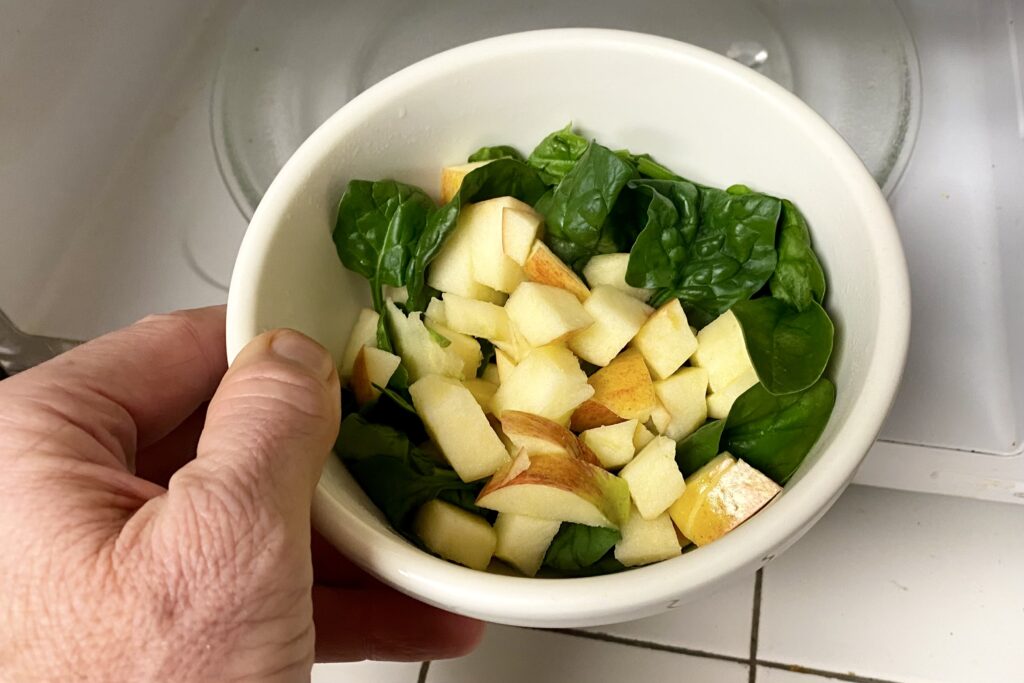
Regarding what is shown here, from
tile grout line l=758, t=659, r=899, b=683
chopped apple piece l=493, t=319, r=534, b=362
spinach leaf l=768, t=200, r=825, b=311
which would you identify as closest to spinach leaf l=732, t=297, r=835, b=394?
spinach leaf l=768, t=200, r=825, b=311

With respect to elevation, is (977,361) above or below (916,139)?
below

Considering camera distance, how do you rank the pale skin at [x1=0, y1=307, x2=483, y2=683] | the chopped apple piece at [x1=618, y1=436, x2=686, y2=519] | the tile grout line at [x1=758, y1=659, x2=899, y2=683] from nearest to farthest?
the pale skin at [x1=0, y1=307, x2=483, y2=683]
the chopped apple piece at [x1=618, y1=436, x2=686, y2=519]
the tile grout line at [x1=758, y1=659, x2=899, y2=683]

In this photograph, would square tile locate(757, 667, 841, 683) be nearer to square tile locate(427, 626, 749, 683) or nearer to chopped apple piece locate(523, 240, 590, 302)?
square tile locate(427, 626, 749, 683)

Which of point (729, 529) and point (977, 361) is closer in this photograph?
point (729, 529)

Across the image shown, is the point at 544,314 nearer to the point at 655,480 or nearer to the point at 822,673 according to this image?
the point at 655,480

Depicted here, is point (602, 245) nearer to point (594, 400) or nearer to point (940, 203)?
point (594, 400)

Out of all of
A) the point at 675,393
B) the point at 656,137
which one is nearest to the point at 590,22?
the point at 656,137
